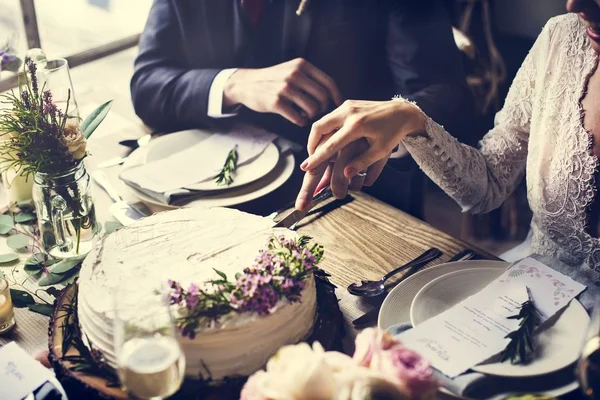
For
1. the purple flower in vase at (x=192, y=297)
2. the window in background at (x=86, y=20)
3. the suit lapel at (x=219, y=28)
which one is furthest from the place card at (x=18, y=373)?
the window in background at (x=86, y=20)

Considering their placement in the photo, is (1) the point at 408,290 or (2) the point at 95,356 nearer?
(2) the point at 95,356

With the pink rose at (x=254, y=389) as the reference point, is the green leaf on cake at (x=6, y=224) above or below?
below

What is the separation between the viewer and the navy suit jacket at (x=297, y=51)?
70.9 inches

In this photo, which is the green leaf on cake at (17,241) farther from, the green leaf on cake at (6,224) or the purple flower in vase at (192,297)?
the purple flower in vase at (192,297)

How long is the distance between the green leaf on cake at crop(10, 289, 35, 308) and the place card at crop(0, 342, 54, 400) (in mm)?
94

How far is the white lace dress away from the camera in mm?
1383

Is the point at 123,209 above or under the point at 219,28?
under

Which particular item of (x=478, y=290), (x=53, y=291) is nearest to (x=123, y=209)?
(x=53, y=291)

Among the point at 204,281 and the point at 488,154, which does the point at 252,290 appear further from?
the point at 488,154

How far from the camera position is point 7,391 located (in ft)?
3.29

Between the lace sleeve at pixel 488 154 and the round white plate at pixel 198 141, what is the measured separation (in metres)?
0.32

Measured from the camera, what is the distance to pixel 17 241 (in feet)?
4.38

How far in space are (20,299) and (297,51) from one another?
108 cm

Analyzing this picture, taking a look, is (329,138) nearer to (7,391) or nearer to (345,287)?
(345,287)
